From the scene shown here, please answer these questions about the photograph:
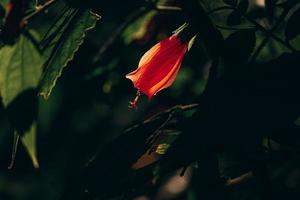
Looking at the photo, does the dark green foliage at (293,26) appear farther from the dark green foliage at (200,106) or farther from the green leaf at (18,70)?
the green leaf at (18,70)

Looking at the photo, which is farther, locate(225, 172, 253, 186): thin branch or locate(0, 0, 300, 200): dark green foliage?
locate(225, 172, 253, 186): thin branch

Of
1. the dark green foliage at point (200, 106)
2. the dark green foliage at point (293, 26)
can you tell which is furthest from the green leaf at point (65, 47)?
the dark green foliage at point (293, 26)

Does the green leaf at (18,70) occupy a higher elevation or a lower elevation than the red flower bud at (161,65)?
higher

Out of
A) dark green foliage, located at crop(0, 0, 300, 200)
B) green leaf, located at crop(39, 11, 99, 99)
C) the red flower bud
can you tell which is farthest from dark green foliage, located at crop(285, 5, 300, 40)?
green leaf, located at crop(39, 11, 99, 99)

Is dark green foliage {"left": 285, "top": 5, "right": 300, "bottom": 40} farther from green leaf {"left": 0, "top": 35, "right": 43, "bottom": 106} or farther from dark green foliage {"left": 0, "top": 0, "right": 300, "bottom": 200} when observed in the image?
green leaf {"left": 0, "top": 35, "right": 43, "bottom": 106}

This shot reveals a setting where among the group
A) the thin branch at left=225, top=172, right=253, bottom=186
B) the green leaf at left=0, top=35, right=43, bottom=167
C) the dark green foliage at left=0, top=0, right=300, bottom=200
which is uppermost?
the green leaf at left=0, top=35, right=43, bottom=167

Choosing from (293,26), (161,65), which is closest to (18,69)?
(161,65)
